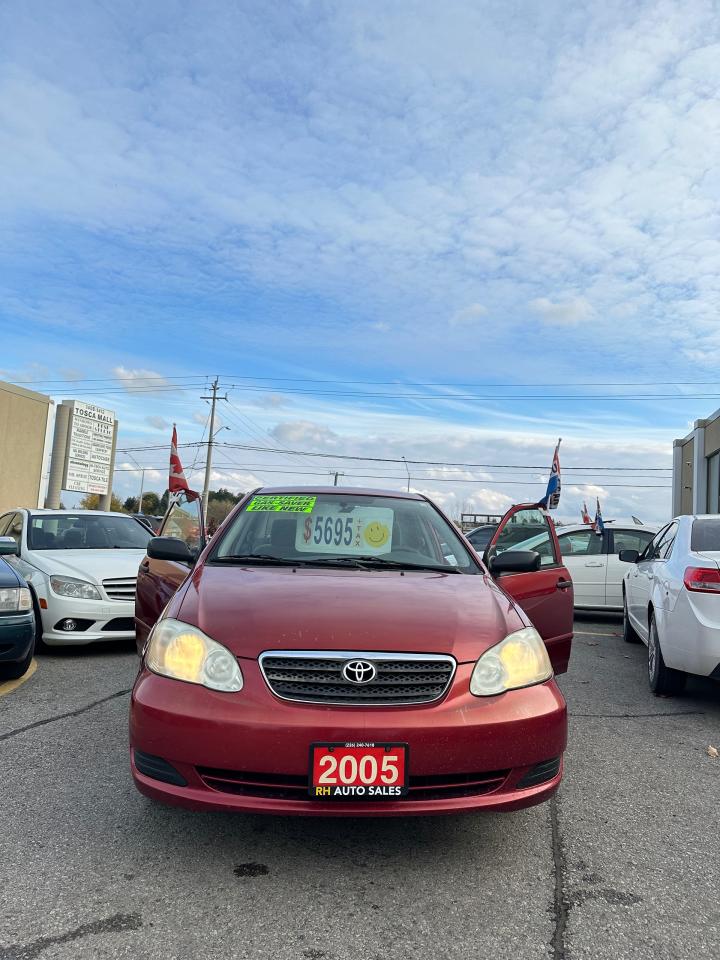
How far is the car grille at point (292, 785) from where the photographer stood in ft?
9.09

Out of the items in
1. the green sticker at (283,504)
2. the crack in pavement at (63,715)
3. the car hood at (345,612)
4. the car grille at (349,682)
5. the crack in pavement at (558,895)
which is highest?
the green sticker at (283,504)

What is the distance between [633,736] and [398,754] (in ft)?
9.15

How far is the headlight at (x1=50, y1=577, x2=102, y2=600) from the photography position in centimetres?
708

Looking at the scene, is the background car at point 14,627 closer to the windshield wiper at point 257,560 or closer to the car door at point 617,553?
the windshield wiper at point 257,560

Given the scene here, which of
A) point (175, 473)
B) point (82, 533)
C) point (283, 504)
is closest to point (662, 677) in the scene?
point (283, 504)

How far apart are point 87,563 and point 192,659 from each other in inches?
193

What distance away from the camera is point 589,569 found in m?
10.6

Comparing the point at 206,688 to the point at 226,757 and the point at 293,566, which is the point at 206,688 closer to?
the point at 226,757

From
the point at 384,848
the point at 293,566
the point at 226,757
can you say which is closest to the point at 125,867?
the point at 226,757

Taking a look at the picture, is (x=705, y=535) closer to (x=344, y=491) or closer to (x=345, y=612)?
(x=344, y=491)

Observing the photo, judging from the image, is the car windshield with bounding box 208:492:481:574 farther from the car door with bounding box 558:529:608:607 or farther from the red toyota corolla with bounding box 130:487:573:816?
the car door with bounding box 558:529:608:607

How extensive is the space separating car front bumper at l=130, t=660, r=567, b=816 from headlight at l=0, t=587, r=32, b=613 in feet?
10.8

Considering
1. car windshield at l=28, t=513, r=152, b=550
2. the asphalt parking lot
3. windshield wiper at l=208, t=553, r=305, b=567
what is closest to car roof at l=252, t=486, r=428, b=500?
windshield wiper at l=208, t=553, r=305, b=567

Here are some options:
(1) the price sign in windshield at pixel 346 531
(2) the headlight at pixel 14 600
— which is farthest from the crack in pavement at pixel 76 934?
(2) the headlight at pixel 14 600
